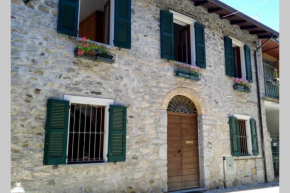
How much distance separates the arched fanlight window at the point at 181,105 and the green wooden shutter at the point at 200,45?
1.26 meters

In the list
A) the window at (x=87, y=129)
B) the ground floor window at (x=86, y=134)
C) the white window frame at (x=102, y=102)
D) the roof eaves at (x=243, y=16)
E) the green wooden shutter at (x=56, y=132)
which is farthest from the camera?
the roof eaves at (x=243, y=16)

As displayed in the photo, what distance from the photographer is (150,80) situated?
6594 millimetres

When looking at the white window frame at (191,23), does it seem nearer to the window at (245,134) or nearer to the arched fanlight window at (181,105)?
the arched fanlight window at (181,105)

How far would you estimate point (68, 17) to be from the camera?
17.8ft

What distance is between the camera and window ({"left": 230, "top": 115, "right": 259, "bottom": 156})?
837 cm

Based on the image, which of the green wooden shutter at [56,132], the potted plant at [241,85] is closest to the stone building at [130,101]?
the green wooden shutter at [56,132]

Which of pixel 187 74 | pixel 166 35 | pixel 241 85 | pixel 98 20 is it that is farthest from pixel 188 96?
pixel 98 20

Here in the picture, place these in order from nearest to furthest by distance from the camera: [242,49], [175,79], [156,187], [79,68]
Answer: [79,68] < [156,187] < [175,79] < [242,49]

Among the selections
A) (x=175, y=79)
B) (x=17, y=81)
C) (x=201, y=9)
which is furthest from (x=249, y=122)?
(x=17, y=81)

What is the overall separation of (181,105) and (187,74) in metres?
0.97

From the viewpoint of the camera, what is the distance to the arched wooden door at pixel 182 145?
680 cm

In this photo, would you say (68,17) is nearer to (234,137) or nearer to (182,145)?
(182,145)

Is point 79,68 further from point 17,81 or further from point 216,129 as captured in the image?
point 216,129

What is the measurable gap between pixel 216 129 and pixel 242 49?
3956 millimetres
